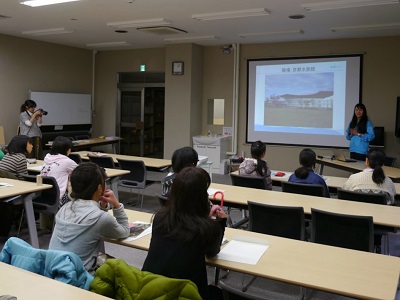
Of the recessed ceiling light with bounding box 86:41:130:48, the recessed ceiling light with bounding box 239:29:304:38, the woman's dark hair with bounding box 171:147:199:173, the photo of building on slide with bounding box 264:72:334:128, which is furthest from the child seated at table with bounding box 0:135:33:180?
the photo of building on slide with bounding box 264:72:334:128

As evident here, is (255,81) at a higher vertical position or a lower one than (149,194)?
higher

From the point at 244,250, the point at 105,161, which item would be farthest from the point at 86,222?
the point at 105,161

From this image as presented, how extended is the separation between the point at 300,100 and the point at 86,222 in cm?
681

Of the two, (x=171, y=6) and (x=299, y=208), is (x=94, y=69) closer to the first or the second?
(x=171, y=6)

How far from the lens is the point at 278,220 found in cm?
319

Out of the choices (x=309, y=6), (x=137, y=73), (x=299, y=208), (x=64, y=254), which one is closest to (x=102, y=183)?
(x=64, y=254)

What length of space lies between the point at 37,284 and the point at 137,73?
8.93 meters

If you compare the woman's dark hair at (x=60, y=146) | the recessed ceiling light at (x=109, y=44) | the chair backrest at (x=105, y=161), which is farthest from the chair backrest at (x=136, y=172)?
the recessed ceiling light at (x=109, y=44)

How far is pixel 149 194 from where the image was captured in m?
6.99

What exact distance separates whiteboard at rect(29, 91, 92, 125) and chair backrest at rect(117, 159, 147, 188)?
4.09 m

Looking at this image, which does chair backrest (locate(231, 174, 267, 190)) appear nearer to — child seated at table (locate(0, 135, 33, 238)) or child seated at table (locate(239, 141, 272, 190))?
child seated at table (locate(239, 141, 272, 190))

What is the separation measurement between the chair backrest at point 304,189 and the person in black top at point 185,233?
206 centimetres

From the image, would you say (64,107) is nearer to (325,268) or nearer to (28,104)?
(28,104)

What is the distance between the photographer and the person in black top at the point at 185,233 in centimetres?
191
